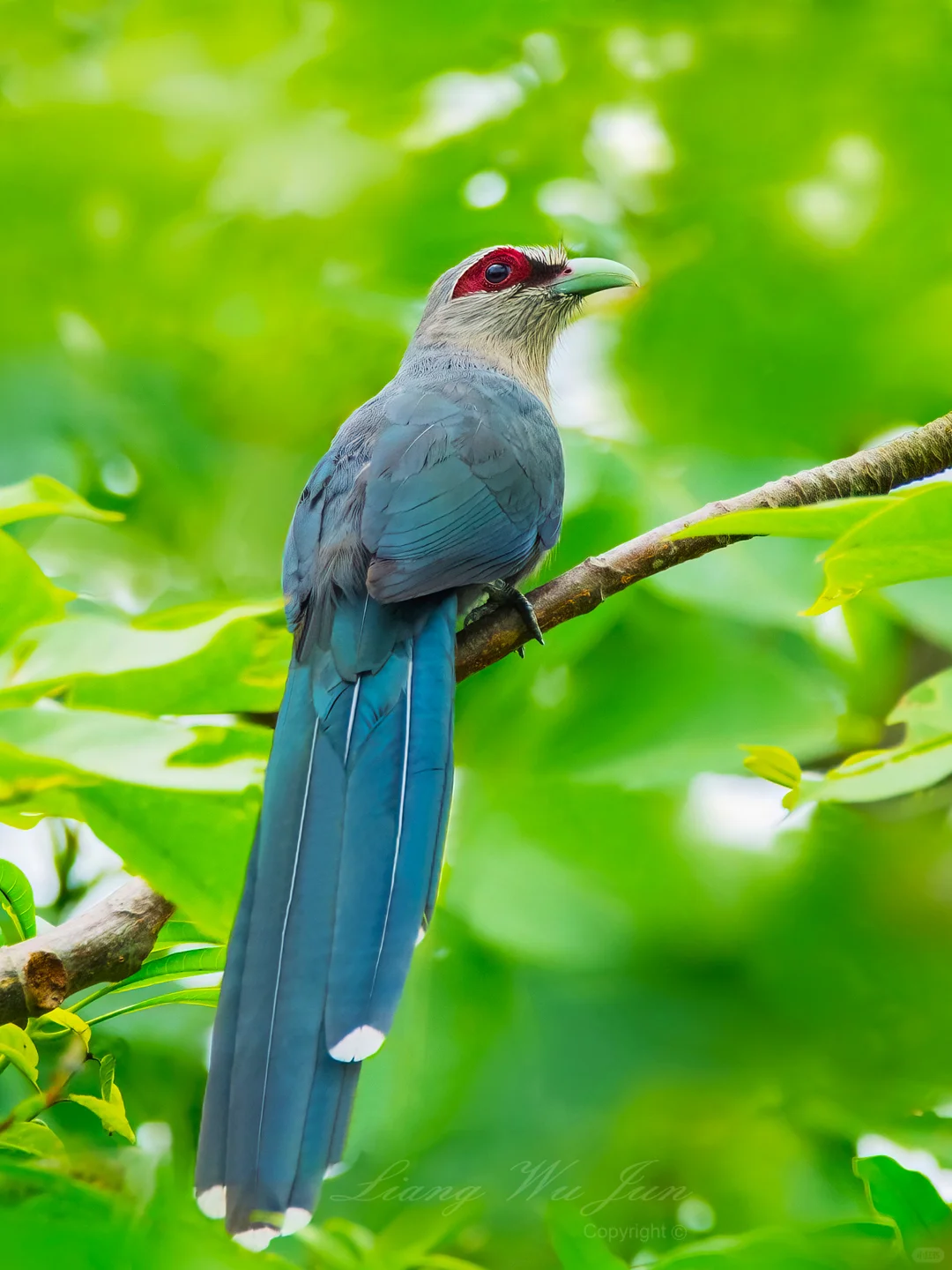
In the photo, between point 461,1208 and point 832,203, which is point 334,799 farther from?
point 832,203

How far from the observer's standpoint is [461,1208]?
224 cm

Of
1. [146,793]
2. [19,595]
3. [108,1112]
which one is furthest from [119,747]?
[108,1112]

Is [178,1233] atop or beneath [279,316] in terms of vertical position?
beneath

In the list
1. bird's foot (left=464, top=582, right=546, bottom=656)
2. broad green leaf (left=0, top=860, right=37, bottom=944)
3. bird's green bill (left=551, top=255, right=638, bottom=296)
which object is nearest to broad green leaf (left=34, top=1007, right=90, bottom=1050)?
broad green leaf (left=0, top=860, right=37, bottom=944)

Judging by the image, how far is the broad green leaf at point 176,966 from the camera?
1.85 m

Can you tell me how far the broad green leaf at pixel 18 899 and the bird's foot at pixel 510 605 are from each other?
44.3 inches

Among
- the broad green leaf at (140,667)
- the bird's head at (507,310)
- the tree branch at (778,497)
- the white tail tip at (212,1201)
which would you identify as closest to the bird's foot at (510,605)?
the tree branch at (778,497)

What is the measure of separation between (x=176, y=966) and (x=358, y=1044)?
33cm

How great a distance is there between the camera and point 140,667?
56.6 inches

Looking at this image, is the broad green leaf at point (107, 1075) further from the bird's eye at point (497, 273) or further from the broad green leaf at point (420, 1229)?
the bird's eye at point (497, 273)

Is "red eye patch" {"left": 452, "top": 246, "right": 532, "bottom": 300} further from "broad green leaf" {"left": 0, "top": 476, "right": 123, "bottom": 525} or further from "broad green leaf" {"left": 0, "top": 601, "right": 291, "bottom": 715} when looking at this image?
"broad green leaf" {"left": 0, "top": 601, "right": 291, "bottom": 715}

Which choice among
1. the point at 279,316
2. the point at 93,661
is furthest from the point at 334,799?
the point at 279,316

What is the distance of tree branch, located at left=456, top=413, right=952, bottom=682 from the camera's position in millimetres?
2322

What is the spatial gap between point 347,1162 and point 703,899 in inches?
33.4
